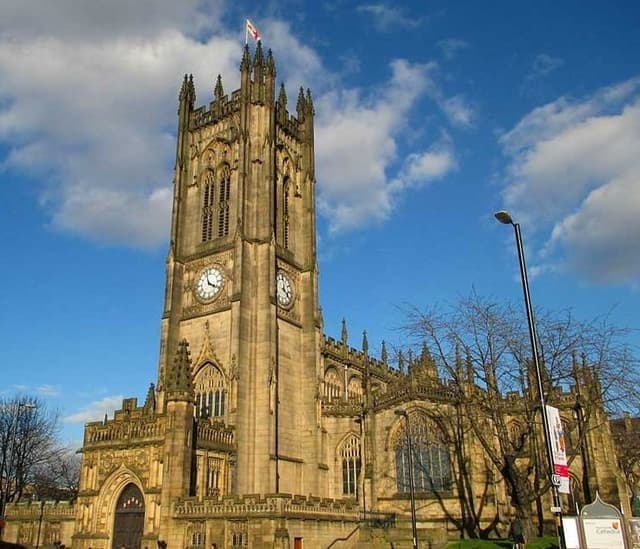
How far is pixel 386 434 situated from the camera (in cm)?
4612

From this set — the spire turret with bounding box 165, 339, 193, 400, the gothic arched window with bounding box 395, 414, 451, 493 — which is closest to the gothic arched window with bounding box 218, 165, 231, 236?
the spire turret with bounding box 165, 339, 193, 400

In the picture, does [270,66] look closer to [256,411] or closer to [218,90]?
[218,90]

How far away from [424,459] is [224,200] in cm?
2589

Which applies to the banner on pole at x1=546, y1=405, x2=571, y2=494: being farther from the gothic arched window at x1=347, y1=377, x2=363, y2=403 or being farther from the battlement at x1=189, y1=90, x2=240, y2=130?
the battlement at x1=189, y1=90, x2=240, y2=130

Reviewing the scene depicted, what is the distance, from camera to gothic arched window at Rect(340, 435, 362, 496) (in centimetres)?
4788

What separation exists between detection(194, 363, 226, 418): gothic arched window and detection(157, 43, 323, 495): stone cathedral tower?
85 mm

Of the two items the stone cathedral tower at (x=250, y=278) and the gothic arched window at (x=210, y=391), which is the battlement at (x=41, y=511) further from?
the gothic arched window at (x=210, y=391)

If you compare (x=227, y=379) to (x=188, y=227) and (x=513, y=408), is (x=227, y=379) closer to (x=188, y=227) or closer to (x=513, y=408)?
(x=188, y=227)

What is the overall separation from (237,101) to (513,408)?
34.2 metres

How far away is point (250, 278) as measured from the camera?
1922 inches

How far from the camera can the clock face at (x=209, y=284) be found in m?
51.1

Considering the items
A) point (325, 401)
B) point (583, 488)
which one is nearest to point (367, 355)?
point (325, 401)

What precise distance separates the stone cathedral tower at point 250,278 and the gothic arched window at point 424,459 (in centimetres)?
629

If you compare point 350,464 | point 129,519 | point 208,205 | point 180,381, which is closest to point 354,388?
point 350,464
